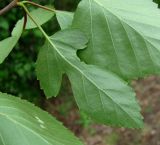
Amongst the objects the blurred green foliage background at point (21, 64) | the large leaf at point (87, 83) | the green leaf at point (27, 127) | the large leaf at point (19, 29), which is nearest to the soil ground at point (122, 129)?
the blurred green foliage background at point (21, 64)

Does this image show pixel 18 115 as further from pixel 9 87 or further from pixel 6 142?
pixel 9 87

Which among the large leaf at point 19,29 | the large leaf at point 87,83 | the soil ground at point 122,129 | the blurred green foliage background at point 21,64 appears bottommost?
the soil ground at point 122,129

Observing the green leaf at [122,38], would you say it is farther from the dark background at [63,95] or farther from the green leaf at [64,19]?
the dark background at [63,95]

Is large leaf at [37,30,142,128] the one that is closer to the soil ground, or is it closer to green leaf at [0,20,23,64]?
green leaf at [0,20,23,64]

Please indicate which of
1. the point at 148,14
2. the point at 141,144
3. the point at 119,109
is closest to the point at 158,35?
the point at 148,14

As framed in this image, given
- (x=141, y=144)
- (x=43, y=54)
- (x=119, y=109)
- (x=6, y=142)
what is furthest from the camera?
(x=141, y=144)

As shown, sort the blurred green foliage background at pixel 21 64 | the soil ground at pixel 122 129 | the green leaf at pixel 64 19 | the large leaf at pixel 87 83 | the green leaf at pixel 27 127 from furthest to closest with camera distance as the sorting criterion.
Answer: the soil ground at pixel 122 129
the blurred green foliage background at pixel 21 64
the green leaf at pixel 64 19
the large leaf at pixel 87 83
the green leaf at pixel 27 127

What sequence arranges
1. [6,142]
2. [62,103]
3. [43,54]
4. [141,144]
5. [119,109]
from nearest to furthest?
[6,142] < [119,109] < [43,54] < [141,144] < [62,103]

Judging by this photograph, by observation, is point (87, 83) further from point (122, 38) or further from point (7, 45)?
point (7, 45)
